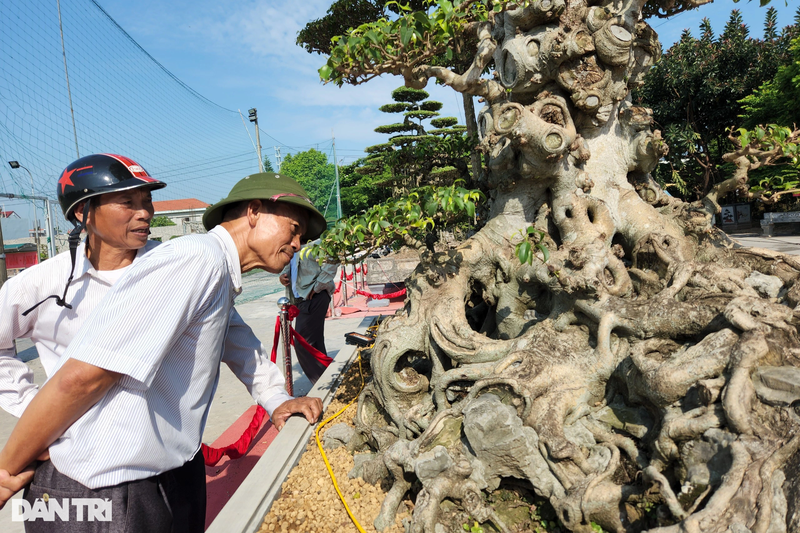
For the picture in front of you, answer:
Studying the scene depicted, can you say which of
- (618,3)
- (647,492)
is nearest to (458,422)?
(647,492)

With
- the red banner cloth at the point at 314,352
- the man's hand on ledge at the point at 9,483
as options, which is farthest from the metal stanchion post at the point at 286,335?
the man's hand on ledge at the point at 9,483

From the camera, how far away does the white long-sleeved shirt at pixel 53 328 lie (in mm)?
1847

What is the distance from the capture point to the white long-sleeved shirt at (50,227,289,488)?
1.21 m

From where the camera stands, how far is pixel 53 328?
6.40 feet

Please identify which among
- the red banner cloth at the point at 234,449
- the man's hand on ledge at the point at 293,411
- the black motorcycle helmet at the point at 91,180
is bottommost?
the red banner cloth at the point at 234,449

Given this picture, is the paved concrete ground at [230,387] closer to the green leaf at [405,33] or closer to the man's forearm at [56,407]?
the man's forearm at [56,407]

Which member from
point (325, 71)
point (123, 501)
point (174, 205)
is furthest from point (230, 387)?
point (174, 205)

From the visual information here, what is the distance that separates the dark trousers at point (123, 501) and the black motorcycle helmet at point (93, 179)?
1011 millimetres

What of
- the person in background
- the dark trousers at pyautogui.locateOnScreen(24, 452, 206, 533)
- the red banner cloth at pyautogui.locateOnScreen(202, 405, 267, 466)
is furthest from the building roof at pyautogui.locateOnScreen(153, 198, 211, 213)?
the dark trousers at pyautogui.locateOnScreen(24, 452, 206, 533)

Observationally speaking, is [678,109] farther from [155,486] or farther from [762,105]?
[155,486]

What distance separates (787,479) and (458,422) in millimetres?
1455

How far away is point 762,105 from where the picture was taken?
16625 mm

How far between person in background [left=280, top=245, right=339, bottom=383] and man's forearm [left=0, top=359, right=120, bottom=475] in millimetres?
3786

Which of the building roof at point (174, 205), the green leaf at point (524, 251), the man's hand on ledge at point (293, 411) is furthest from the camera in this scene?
the building roof at point (174, 205)
